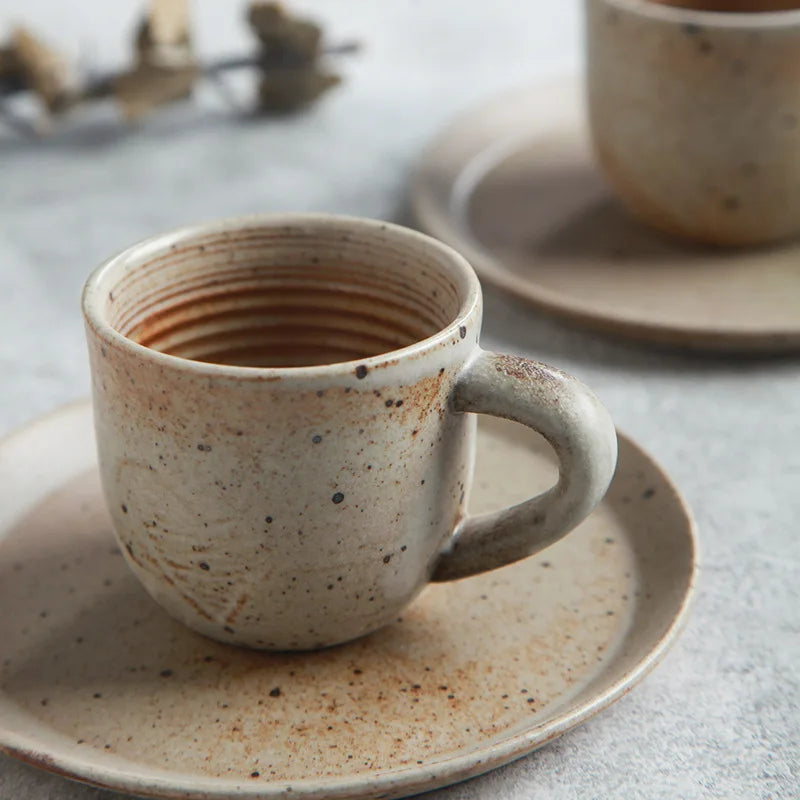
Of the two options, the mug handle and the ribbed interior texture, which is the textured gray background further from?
the ribbed interior texture

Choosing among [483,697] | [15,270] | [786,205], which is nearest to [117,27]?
[15,270]

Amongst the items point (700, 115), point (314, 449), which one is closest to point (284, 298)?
point (314, 449)

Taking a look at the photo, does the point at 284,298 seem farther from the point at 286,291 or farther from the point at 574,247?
the point at 574,247

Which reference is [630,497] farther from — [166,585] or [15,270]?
[15,270]

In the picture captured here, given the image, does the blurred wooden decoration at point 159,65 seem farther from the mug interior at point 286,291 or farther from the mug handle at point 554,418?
the mug handle at point 554,418

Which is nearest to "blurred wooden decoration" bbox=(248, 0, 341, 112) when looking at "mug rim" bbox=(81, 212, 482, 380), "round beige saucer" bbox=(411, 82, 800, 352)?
"round beige saucer" bbox=(411, 82, 800, 352)
